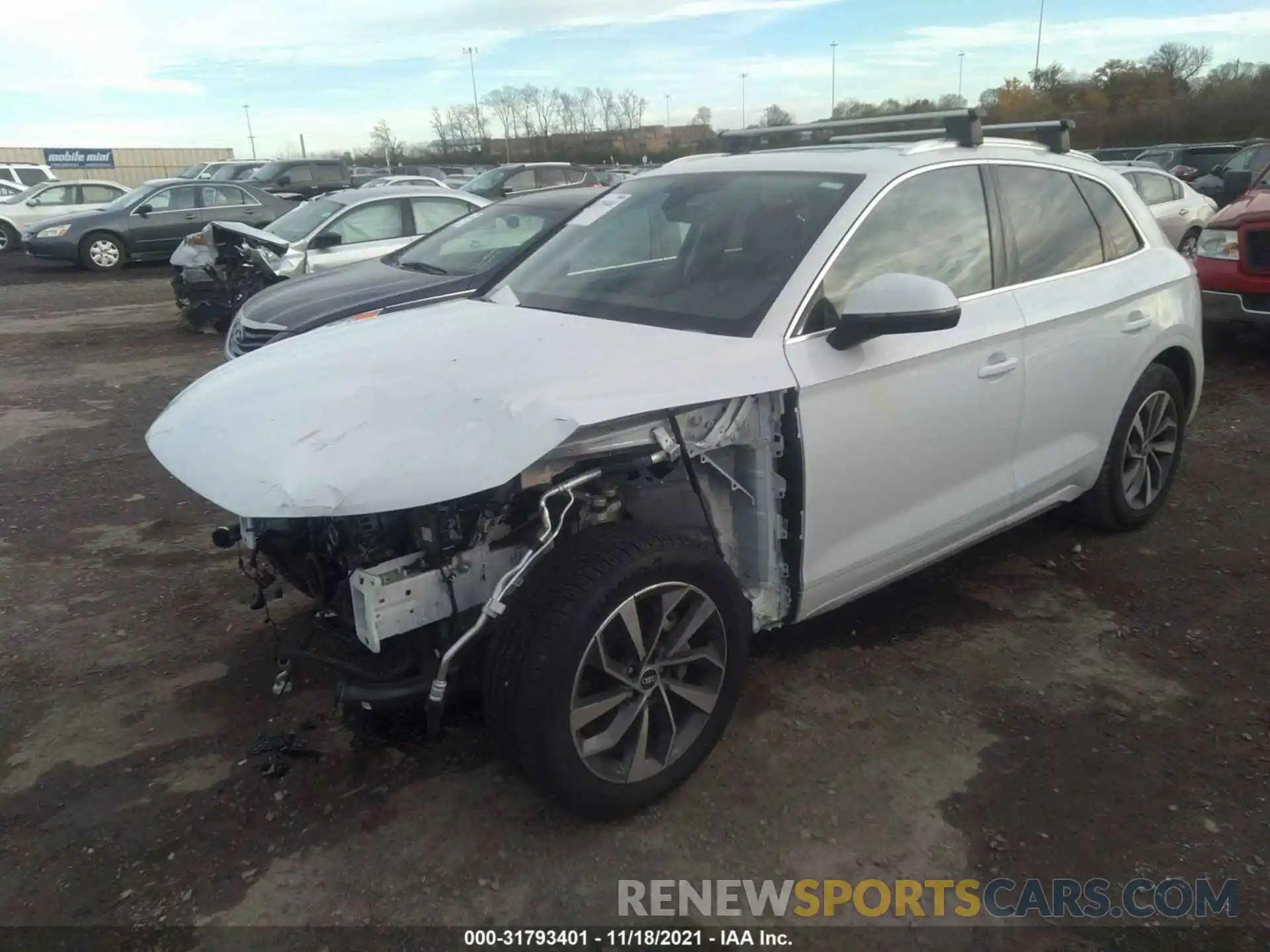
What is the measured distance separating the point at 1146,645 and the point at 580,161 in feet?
171

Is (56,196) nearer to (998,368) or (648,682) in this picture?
(998,368)

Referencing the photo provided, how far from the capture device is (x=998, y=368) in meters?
3.49

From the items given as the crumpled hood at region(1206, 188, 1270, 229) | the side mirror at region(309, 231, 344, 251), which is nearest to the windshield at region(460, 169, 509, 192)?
the side mirror at region(309, 231, 344, 251)

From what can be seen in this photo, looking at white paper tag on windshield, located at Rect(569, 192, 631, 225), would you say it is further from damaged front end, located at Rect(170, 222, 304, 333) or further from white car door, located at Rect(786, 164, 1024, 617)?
damaged front end, located at Rect(170, 222, 304, 333)

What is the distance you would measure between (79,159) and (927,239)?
53811mm

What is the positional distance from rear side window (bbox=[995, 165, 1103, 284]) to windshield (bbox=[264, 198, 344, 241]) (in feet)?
26.7

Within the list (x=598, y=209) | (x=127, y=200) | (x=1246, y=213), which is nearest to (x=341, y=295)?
(x=598, y=209)

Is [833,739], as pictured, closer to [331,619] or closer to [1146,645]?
[1146,645]

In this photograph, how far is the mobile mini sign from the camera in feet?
150

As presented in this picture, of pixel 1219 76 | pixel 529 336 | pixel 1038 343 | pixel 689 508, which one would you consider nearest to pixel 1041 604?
pixel 1038 343

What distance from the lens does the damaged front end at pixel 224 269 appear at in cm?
969

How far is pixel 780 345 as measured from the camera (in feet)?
9.57

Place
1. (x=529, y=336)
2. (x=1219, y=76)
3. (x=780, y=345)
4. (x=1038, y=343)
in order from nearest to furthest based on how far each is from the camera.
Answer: (x=780, y=345), (x=529, y=336), (x=1038, y=343), (x=1219, y=76)

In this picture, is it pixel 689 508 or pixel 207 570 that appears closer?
pixel 689 508
